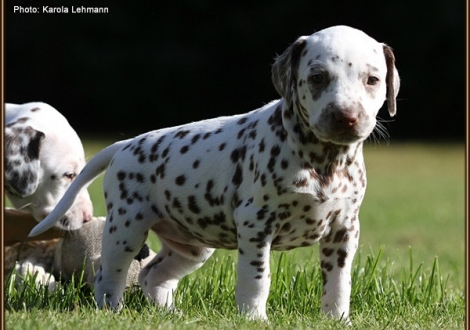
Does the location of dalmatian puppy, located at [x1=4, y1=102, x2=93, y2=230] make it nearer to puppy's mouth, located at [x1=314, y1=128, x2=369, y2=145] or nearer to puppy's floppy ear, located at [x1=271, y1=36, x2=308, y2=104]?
puppy's floppy ear, located at [x1=271, y1=36, x2=308, y2=104]

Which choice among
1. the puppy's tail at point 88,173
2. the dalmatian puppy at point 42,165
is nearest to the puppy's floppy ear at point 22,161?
the dalmatian puppy at point 42,165

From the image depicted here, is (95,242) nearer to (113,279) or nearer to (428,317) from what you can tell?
(113,279)

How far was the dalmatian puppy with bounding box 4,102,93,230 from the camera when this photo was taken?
6121 mm

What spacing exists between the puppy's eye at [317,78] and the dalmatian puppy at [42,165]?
7.22 feet

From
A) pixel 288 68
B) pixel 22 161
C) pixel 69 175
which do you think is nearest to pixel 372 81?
pixel 288 68

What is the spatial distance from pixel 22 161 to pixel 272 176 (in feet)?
7.32

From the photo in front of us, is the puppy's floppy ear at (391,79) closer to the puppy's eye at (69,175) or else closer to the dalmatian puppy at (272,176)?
the dalmatian puppy at (272,176)

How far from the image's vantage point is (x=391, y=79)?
4750mm

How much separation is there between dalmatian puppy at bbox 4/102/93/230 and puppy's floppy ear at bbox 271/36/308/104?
1958 millimetres

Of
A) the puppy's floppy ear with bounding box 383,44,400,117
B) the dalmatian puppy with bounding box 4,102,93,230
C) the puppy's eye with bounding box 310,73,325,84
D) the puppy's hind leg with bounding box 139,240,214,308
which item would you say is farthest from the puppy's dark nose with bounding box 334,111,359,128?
the dalmatian puppy with bounding box 4,102,93,230

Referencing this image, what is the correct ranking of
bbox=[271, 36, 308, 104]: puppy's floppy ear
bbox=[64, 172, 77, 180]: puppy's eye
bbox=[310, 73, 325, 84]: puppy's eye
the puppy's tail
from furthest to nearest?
bbox=[64, 172, 77, 180]: puppy's eye
the puppy's tail
bbox=[271, 36, 308, 104]: puppy's floppy ear
bbox=[310, 73, 325, 84]: puppy's eye

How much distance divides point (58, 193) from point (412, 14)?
55.7 ft

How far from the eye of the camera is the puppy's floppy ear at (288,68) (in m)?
4.66

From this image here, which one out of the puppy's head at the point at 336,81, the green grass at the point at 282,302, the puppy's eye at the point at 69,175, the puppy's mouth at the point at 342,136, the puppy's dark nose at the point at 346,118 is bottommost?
the green grass at the point at 282,302
